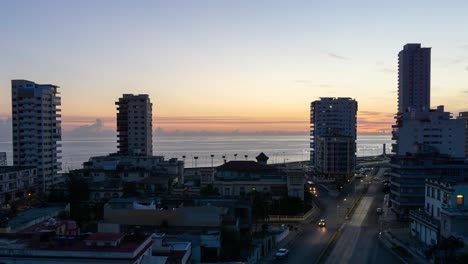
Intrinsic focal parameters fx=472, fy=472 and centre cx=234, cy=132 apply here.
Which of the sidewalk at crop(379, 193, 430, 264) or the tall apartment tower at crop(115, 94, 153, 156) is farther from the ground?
the tall apartment tower at crop(115, 94, 153, 156)

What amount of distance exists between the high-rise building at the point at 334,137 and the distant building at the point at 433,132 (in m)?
16.9

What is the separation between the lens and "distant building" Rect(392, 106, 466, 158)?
192ft

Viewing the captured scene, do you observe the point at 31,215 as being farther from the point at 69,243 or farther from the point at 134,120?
the point at 134,120

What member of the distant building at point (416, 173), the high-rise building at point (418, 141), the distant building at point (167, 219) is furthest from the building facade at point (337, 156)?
the distant building at point (167, 219)

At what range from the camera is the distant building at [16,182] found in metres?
43.7

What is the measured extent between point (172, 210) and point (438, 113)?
46.2 metres

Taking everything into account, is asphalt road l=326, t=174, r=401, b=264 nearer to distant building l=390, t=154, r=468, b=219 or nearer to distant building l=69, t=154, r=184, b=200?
distant building l=390, t=154, r=468, b=219

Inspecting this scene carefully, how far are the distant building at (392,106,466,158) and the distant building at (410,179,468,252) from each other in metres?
26.2

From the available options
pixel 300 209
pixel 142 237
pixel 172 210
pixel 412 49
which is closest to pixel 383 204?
pixel 300 209

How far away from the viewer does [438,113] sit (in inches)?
2418

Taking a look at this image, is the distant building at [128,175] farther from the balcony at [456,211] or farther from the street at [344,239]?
the balcony at [456,211]

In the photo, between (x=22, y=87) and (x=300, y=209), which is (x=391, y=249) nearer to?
(x=300, y=209)

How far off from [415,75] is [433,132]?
5629 cm

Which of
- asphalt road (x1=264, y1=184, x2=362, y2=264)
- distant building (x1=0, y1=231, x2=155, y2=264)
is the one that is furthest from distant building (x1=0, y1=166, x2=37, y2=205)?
distant building (x1=0, y1=231, x2=155, y2=264)
